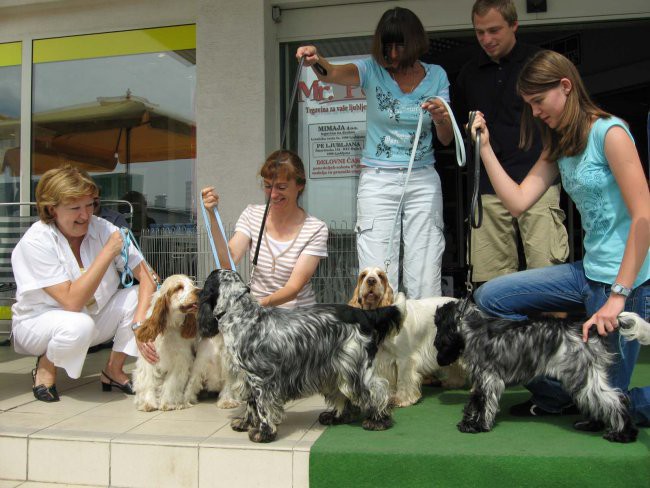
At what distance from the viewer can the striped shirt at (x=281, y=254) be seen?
4.41 m

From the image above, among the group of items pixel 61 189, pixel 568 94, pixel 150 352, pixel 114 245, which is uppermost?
pixel 568 94

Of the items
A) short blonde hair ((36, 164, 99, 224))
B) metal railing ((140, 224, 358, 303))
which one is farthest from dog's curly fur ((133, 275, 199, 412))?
metal railing ((140, 224, 358, 303))

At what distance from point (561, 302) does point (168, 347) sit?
231 centimetres

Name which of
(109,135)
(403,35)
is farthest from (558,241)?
(109,135)

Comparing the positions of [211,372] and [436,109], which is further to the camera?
[211,372]

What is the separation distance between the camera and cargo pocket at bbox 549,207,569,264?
4.22 metres

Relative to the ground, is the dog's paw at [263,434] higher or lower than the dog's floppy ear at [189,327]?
lower

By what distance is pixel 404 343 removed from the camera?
4184 millimetres

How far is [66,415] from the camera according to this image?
12.9ft

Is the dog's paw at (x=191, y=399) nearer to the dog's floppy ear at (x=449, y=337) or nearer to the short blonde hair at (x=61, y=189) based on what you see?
the short blonde hair at (x=61, y=189)

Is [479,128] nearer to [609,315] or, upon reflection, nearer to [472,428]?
[609,315]

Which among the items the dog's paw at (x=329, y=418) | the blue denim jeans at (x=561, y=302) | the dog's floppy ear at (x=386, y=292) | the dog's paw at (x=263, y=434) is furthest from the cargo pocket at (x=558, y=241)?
the dog's paw at (x=263, y=434)

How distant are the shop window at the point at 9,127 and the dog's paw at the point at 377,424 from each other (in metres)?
5.76

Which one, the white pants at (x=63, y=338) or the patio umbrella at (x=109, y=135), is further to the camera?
the patio umbrella at (x=109, y=135)
